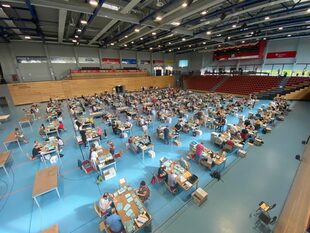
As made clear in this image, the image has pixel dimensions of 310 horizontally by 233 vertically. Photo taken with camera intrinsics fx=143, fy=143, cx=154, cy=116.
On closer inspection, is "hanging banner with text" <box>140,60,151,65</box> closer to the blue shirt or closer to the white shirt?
the white shirt

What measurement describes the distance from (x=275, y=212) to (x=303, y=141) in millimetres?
7259

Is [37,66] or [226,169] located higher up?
[37,66]

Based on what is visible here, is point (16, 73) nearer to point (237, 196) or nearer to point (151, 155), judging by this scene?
point (151, 155)

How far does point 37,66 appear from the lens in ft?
72.9

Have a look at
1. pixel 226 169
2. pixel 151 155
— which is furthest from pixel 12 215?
pixel 226 169

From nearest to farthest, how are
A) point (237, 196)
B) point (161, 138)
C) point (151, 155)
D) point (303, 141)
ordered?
point (237, 196), point (151, 155), point (303, 141), point (161, 138)

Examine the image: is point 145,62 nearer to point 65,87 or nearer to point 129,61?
point 129,61

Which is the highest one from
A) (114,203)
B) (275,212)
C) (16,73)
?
(16,73)

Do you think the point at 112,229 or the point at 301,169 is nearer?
the point at 112,229

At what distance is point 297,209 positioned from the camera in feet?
16.6

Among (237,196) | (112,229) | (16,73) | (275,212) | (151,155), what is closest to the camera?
(112,229)

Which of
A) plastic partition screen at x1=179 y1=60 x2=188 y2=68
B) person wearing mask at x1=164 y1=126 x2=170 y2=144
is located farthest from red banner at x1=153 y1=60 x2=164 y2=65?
person wearing mask at x1=164 y1=126 x2=170 y2=144

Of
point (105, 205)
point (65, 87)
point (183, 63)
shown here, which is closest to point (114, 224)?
point (105, 205)

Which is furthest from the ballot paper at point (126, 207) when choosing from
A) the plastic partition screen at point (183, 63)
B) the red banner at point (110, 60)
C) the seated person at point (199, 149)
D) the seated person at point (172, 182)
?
the plastic partition screen at point (183, 63)
